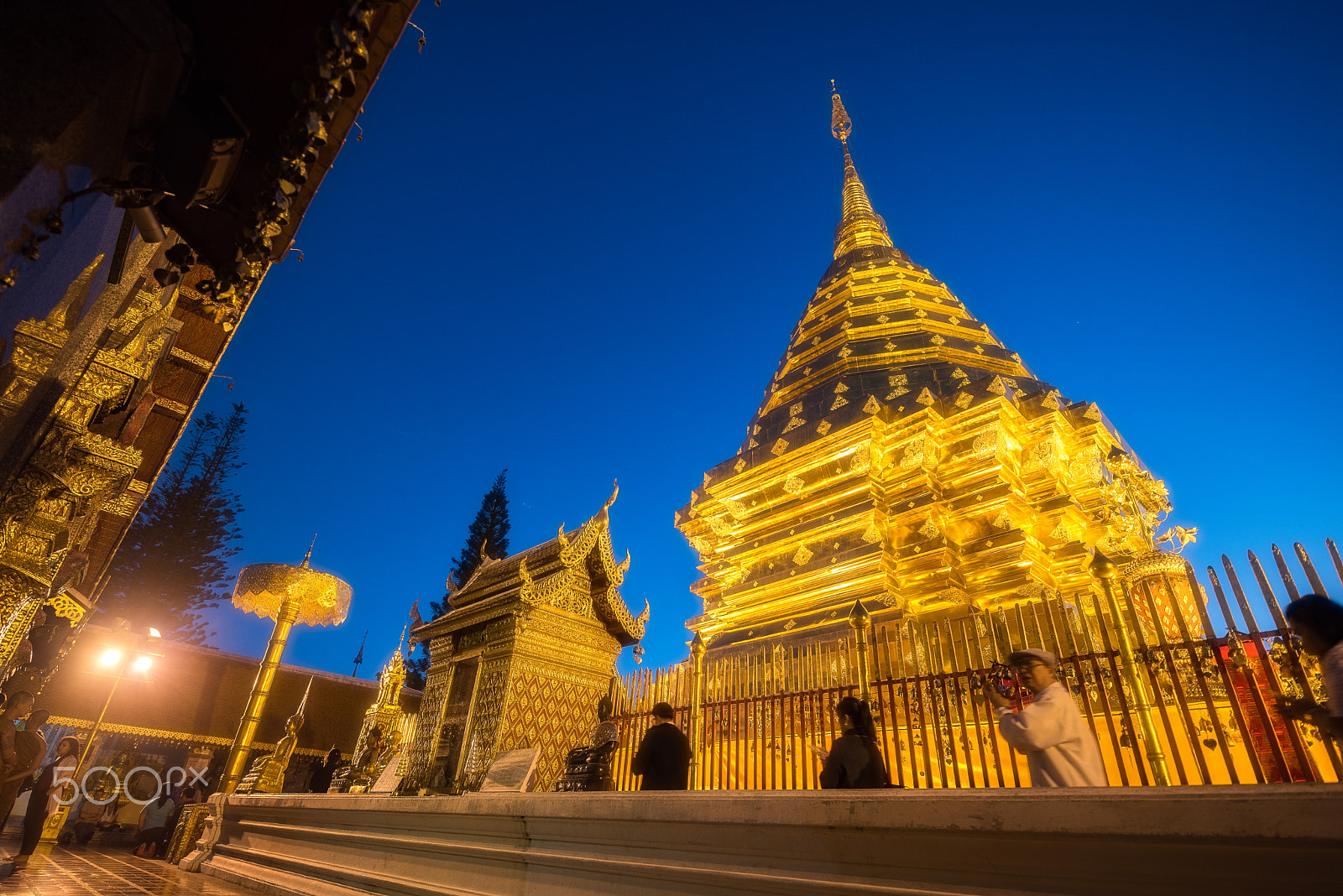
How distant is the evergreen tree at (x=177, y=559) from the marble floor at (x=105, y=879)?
1686 centimetres

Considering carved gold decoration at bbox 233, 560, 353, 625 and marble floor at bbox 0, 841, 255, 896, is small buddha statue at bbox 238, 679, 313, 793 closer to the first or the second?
marble floor at bbox 0, 841, 255, 896

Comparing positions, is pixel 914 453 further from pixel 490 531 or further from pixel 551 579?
pixel 490 531

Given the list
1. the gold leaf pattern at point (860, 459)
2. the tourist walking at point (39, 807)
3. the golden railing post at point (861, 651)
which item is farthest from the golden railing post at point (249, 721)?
the gold leaf pattern at point (860, 459)

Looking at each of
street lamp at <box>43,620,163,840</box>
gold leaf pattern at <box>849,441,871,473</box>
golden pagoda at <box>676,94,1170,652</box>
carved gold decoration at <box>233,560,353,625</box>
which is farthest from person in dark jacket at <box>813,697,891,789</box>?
street lamp at <box>43,620,163,840</box>

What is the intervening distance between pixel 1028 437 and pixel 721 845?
8.82 m

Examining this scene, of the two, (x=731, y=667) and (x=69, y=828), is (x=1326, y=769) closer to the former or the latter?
(x=731, y=667)

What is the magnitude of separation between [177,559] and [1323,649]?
28.7 m

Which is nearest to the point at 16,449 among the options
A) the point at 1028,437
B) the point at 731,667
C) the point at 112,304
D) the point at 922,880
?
the point at 112,304

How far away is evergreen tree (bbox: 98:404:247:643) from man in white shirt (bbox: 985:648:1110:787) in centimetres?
2573

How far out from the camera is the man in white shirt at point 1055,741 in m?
2.60

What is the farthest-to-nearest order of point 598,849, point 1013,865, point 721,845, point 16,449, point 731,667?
point 731,667
point 16,449
point 598,849
point 721,845
point 1013,865

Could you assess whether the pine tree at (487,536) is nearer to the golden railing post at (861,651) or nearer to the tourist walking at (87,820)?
the tourist walking at (87,820)

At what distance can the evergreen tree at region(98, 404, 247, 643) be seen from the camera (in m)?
21.6

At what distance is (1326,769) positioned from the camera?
184 inches
